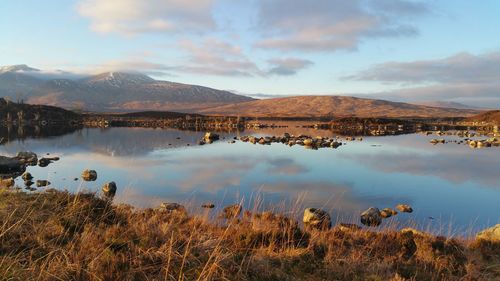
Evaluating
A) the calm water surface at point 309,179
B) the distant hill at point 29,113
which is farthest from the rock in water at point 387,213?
the distant hill at point 29,113

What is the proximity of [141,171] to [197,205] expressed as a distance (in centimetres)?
1062

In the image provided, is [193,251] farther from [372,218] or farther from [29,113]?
[29,113]

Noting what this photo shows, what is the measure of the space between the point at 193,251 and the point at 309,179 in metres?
17.0

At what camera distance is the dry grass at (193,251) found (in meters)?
5.66

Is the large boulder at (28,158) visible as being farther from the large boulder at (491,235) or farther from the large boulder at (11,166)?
the large boulder at (491,235)

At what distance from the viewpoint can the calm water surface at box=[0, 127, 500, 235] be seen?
16.3 metres

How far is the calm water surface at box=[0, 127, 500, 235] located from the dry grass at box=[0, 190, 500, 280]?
2.03 metres

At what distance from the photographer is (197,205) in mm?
16094

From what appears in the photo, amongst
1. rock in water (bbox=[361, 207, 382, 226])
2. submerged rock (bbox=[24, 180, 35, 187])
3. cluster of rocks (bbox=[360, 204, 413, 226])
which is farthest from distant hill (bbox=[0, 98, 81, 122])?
rock in water (bbox=[361, 207, 382, 226])

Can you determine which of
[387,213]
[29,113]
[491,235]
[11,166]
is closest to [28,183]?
[11,166]

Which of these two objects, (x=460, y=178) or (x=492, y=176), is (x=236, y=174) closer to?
(x=460, y=178)

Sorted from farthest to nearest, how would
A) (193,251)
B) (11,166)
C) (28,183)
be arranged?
(11,166) < (28,183) < (193,251)

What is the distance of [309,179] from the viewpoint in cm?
2303

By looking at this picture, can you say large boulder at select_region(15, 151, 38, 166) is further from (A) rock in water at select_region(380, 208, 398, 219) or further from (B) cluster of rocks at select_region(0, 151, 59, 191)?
(A) rock in water at select_region(380, 208, 398, 219)
